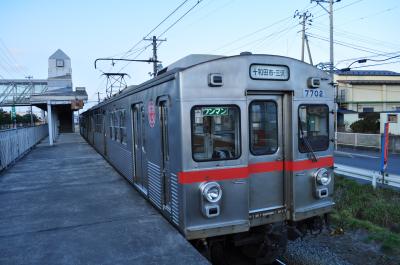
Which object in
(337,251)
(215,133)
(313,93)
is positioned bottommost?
(337,251)

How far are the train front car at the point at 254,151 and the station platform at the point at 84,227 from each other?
61cm

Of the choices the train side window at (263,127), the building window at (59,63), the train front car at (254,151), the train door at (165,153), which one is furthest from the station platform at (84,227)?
the building window at (59,63)

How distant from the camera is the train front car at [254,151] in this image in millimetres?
4145

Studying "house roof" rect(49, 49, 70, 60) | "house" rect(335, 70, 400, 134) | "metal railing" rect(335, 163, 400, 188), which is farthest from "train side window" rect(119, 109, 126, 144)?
"house roof" rect(49, 49, 70, 60)

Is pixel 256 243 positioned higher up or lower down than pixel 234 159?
lower down

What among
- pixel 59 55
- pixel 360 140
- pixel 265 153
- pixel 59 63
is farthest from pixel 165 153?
pixel 59 55

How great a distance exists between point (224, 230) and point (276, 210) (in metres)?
0.96

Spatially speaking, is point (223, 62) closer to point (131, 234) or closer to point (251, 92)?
point (251, 92)

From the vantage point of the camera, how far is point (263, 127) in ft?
15.4

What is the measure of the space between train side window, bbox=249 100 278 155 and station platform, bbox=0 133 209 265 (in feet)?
5.34

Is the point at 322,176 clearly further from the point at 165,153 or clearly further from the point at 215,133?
the point at 165,153

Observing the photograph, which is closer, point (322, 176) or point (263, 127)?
point (263, 127)

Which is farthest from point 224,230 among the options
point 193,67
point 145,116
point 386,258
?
point 386,258

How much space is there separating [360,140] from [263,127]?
18.7 metres
